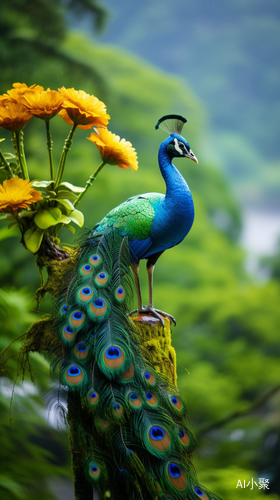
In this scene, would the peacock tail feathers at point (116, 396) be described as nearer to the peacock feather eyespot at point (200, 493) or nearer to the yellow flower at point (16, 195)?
the peacock feather eyespot at point (200, 493)

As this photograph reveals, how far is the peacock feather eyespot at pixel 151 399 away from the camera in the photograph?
1.17 metres

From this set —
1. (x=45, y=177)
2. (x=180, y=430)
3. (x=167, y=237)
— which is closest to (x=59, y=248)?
(x=167, y=237)

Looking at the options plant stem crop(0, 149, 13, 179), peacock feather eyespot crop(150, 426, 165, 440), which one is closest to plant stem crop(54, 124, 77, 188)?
plant stem crop(0, 149, 13, 179)

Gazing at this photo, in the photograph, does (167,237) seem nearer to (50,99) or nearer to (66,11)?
(50,99)

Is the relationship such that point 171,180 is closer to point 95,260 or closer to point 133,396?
point 95,260

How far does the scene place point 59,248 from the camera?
1451 mm

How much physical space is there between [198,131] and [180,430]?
11.1 feet

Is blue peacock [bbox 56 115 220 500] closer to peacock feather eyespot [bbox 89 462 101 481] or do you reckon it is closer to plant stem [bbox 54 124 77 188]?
peacock feather eyespot [bbox 89 462 101 481]

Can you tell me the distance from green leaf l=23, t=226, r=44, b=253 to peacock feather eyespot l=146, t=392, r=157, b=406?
57 centimetres

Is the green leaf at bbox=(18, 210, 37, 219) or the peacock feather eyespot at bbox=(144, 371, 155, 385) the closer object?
the peacock feather eyespot at bbox=(144, 371, 155, 385)

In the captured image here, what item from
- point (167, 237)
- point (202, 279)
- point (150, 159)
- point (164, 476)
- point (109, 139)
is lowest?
point (164, 476)

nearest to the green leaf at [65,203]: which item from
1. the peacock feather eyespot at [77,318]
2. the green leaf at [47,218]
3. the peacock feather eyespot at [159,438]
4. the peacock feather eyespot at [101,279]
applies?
the green leaf at [47,218]

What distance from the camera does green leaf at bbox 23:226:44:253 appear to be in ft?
4.36

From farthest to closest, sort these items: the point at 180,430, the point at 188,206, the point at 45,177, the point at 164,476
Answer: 1. the point at 45,177
2. the point at 188,206
3. the point at 180,430
4. the point at 164,476
